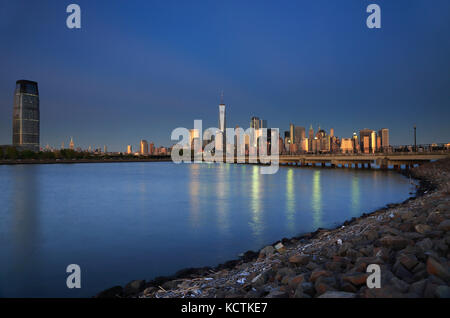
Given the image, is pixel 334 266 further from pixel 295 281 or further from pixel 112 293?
pixel 112 293

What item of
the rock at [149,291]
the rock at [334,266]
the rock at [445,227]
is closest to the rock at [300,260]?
the rock at [334,266]

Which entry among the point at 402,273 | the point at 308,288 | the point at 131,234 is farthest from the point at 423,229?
the point at 131,234

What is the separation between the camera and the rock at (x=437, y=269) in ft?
13.3

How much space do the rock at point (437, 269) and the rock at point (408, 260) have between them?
39 cm

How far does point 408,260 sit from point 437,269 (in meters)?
0.58

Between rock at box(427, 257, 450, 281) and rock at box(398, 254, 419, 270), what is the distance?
0.39 m

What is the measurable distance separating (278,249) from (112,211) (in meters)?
17.7

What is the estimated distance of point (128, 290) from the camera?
319 inches

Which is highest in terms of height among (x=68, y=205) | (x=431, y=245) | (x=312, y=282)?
(x=431, y=245)

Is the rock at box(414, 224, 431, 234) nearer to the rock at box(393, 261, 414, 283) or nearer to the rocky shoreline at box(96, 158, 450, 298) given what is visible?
the rocky shoreline at box(96, 158, 450, 298)

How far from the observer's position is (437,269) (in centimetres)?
413
